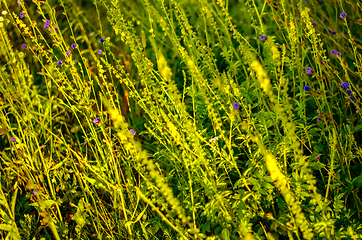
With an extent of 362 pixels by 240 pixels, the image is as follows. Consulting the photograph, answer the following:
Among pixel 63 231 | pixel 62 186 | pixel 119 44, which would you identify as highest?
pixel 119 44

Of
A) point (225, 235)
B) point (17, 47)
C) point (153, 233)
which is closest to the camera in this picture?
point (225, 235)

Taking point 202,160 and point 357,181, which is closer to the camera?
point 202,160

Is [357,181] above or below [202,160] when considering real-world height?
below

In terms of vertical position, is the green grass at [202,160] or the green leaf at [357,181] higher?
the green grass at [202,160]

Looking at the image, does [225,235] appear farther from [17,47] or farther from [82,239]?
[17,47]

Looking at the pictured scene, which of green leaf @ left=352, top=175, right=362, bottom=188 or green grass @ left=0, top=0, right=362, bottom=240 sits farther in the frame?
green leaf @ left=352, top=175, right=362, bottom=188

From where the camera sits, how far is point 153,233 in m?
1.89

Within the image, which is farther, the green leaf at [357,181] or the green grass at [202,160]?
the green leaf at [357,181]

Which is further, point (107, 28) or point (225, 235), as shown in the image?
point (107, 28)

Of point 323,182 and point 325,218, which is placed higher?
point 325,218

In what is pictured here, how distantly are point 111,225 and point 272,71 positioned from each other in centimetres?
152

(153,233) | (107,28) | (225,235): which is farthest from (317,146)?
(107,28)

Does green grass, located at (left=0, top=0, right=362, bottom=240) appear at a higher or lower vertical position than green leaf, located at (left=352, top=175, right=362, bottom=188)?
higher

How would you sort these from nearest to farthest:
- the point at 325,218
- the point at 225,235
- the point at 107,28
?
the point at 325,218, the point at 225,235, the point at 107,28
